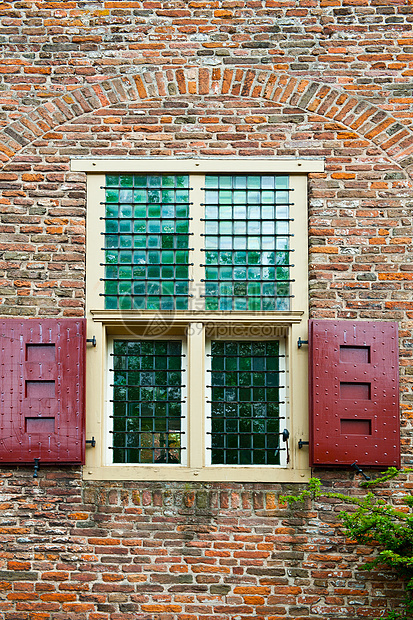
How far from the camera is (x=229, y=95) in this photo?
15.4 feet

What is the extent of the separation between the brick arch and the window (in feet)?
1.57

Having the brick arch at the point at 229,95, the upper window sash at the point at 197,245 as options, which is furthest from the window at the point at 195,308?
A: the brick arch at the point at 229,95

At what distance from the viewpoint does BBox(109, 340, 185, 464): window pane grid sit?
4625 mm

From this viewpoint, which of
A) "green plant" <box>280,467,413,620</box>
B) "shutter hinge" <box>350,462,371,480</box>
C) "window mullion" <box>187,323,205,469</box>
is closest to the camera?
"green plant" <box>280,467,413,620</box>

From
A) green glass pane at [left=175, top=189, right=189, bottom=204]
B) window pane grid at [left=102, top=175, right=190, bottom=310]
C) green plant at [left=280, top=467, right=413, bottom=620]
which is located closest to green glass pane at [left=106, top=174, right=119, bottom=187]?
window pane grid at [left=102, top=175, right=190, bottom=310]

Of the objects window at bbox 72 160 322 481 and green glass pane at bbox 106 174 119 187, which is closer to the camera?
window at bbox 72 160 322 481

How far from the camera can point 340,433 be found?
4.34 meters

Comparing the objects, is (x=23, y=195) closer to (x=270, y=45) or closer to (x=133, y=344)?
(x=133, y=344)

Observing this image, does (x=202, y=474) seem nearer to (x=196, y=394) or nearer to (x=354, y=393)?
(x=196, y=394)

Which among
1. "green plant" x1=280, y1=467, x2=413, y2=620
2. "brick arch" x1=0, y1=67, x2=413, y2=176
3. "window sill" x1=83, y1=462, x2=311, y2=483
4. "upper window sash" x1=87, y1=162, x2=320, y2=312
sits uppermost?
"brick arch" x1=0, y1=67, x2=413, y2=176

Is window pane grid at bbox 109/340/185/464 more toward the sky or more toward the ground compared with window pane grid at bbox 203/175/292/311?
more toward the ground

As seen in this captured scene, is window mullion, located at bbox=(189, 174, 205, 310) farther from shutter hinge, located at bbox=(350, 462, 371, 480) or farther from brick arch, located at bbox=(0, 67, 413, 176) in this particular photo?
shutter hinge, located at bbox=(350, 462, 371, 480)

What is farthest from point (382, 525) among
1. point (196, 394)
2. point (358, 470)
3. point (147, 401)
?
point (147, 401)

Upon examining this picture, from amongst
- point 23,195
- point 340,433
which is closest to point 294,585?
point 340,433
